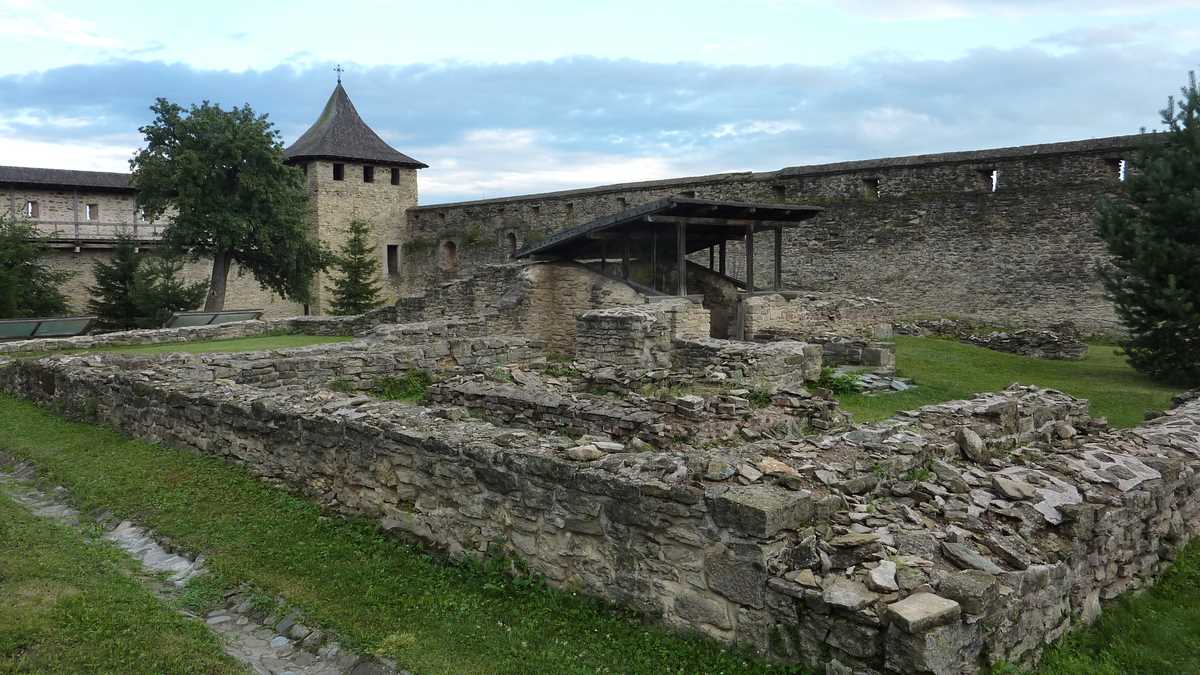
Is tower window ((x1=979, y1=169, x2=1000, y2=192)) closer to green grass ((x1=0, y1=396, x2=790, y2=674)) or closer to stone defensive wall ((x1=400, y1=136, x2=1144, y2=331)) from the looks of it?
stone defensive wall ((x1=400, y1=136, x2=1144, y2=331))

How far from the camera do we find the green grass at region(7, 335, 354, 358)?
49.3 feet

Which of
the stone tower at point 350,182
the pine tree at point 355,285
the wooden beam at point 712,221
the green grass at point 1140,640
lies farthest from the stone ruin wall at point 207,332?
the green grass at point 1140,640

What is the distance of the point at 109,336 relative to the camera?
16.9 m

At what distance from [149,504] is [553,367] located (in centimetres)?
577

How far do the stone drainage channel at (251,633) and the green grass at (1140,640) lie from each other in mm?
3429

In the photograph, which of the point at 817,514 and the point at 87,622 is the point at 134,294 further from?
A: the point at 817,514

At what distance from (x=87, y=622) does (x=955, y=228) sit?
69.6ft

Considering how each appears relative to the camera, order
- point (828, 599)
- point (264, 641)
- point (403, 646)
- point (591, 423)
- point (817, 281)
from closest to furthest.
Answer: point (828, 599), point (403, 646), point (264, 641), point (591, 423), point (817, 281)

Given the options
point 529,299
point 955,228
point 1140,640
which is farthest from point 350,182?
point 1140,640

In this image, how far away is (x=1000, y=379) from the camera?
1296 cm

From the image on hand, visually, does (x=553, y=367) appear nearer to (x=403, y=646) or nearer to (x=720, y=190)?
(x=403, y=646)

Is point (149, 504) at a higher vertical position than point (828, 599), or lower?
lower

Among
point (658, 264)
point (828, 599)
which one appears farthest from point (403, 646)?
point (658, 264)

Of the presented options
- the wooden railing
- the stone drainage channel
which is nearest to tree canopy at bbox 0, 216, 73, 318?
the wooden railing
